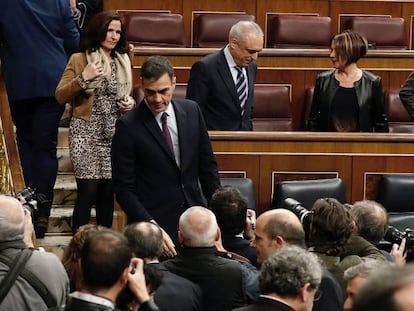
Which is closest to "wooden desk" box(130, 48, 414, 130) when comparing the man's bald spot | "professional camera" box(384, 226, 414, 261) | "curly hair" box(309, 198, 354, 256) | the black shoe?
the black shoe

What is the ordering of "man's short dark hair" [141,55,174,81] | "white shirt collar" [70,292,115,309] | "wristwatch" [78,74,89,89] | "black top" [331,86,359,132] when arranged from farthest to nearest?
"black top" [331,86,359,132], "wristwatch" [78,74,89,89], "man's short dark hair" [141,55,174,81], "white shirt collar" [70,292,115,309]

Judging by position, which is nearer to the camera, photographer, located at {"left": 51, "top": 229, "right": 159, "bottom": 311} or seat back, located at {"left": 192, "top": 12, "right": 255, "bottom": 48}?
photographer, located at {"left": 51, "top": 229, "right": 159, "bottom": 311}

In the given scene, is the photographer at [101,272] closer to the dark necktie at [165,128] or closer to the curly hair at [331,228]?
the curly hair at [331,228]

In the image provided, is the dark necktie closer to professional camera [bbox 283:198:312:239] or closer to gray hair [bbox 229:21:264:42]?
professional camera [bbox 283:198:312:239]

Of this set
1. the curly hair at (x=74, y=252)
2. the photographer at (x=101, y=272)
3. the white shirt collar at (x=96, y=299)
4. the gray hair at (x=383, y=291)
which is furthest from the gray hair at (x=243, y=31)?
the gray hair at (x=383, y=291)

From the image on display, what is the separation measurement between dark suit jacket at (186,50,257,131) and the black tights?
60 cm

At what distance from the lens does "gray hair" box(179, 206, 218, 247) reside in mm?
2734

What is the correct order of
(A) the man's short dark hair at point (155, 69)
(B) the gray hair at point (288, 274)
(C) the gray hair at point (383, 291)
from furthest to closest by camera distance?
(A) the man's short dark hair at point (155, 69) → (B) the gray hair at point (288, 274) → (C) the gray hair at point (383, 291)

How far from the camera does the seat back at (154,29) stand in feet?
21.0

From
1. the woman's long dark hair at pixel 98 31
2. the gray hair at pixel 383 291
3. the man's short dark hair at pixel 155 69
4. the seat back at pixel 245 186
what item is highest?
the woman's long dark hair at pixel 98 31

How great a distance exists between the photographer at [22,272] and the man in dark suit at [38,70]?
209 centimetres

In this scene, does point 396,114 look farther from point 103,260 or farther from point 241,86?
point 103,260

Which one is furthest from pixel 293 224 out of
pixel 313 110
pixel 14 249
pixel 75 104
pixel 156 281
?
pixel 313 110

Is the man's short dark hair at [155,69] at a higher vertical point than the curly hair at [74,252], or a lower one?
higher
